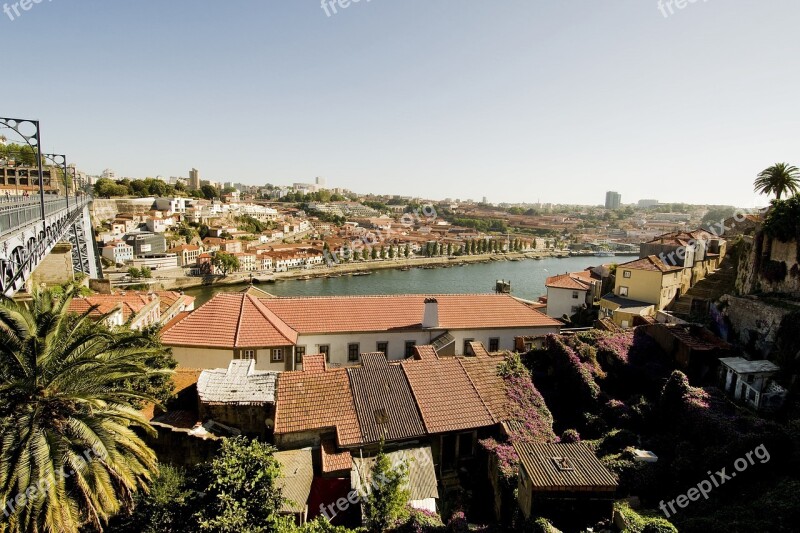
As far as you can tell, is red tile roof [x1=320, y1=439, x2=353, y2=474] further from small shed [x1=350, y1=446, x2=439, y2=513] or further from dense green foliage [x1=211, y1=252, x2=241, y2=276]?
dense green foliage [x1=211, y1=252, x2=241, y2=276]

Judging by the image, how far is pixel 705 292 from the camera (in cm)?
2433

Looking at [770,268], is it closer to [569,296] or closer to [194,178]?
[569,296]

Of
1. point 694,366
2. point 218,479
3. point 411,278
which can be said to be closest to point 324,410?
point 218,479

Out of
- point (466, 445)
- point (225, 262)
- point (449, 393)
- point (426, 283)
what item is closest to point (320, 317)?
point (449, 393)

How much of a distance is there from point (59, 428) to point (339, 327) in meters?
10.5

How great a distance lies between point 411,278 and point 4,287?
67.7 metres

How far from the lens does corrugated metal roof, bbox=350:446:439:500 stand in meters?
9.59

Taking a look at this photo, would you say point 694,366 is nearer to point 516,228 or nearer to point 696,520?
point 696,520

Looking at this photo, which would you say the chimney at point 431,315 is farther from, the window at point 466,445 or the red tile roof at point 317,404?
the window at point 466,445

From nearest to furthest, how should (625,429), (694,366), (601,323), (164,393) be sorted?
(164,393) < (625,429) < (694,366) < (601,323)

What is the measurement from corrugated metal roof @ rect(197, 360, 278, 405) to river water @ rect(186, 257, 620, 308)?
136ft

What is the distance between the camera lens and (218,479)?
6660 mm
